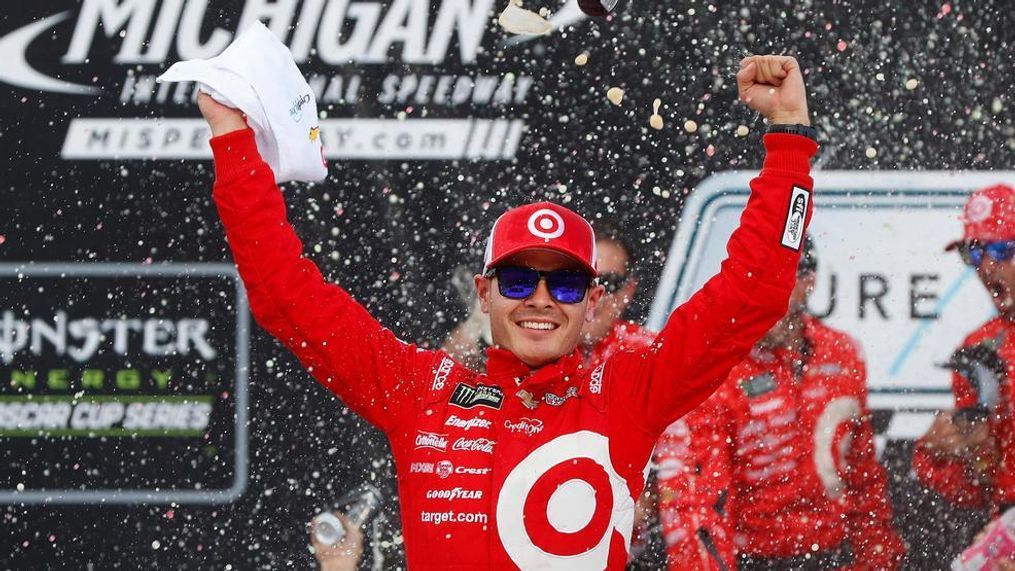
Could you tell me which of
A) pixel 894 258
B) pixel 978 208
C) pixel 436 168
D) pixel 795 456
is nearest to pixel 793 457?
pixel 795 456

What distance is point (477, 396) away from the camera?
2549mm

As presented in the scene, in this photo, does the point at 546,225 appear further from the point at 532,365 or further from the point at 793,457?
the point at 793,457

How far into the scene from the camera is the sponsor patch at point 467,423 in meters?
2.50

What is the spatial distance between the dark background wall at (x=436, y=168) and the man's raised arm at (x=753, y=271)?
1.55 meters

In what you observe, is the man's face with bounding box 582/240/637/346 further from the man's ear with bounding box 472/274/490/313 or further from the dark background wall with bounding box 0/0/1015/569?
the man's ear with bounding box 472/274/490/313

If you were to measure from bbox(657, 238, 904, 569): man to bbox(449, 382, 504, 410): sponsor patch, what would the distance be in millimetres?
1522

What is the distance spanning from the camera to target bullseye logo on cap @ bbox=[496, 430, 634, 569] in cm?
241

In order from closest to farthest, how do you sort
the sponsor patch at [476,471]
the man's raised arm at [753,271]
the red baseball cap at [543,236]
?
the man's raised arm at [753,271] < the sponsor patch at [476,471] < the red baseball cap at [543,236]

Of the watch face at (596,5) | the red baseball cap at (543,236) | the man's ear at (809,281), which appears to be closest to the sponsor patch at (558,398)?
the red baseball cap at (543,236)

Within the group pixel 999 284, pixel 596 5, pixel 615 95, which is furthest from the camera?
pixel 999 284

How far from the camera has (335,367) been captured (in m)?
2.51

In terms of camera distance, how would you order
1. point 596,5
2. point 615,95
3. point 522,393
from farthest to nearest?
1. point 615,95
2. point 596,5
3. point 522,393

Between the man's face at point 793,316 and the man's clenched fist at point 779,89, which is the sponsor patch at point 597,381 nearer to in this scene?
the man's clenched fist at point 779,89

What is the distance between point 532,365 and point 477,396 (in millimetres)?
117
